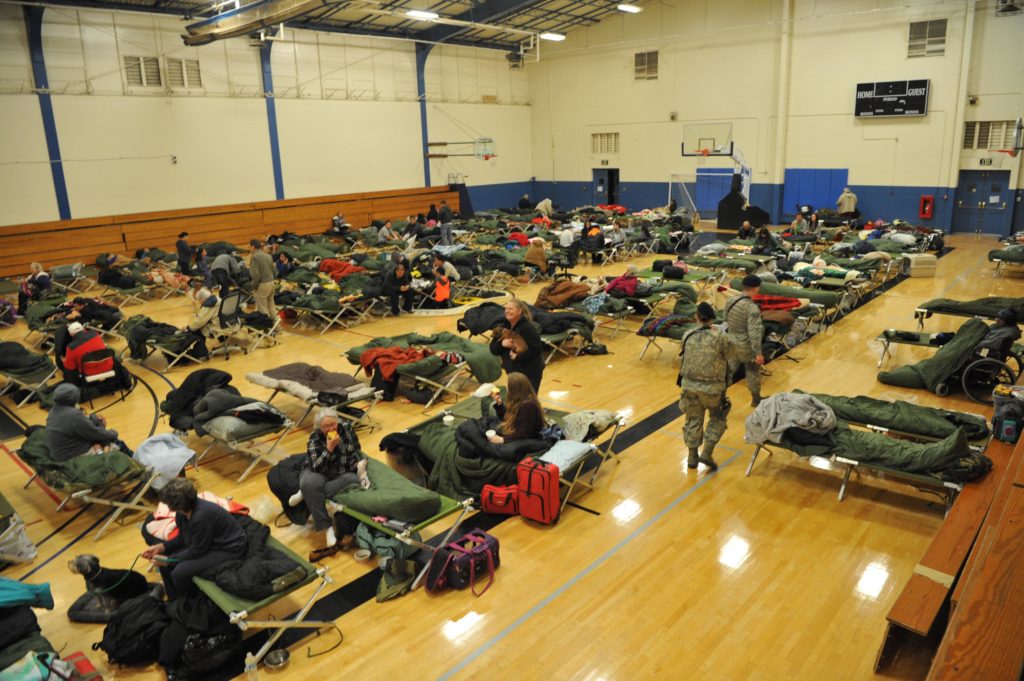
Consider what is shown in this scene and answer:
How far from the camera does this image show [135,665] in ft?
15.4

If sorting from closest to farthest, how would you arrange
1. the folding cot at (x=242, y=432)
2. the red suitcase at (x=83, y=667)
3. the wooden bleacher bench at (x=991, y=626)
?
the wooden bleacher bench at (x=991, y=626)
the red suitcase at (x=83, y=667)
the folding cot at (x=242, y=432)

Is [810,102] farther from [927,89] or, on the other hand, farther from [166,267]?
[166,267]

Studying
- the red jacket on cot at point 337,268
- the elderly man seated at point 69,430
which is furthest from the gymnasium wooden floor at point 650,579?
the red jacket on cot at point 337,268

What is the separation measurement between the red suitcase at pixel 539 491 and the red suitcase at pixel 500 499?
0.08 metres

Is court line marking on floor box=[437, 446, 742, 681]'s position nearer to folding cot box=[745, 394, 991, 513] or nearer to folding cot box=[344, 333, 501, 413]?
folding cot box=[745, 394, 991, 513]

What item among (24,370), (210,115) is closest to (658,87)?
(210,115)

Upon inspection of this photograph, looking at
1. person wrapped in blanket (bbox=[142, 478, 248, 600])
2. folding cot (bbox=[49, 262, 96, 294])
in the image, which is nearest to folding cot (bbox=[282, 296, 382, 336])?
folding cot (bbox=[49, 262, 96, 294])

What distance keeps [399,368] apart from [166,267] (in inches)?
476

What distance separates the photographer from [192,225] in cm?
2214

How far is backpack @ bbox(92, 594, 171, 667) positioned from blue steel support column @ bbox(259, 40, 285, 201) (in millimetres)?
21487

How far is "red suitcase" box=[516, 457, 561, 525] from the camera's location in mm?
6141

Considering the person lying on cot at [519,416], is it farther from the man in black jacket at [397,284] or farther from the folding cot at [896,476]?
the man in black jacket at [397,284]

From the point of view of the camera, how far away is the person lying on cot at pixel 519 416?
6523 millimetres

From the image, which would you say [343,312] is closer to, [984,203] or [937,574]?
[937,574]
